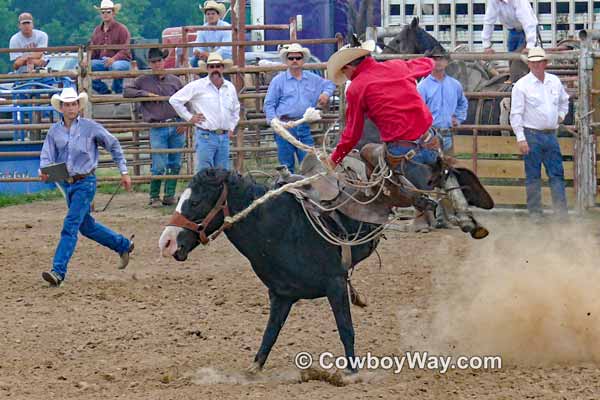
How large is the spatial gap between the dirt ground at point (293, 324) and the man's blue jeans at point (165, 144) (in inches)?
110

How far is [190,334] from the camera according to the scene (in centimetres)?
820

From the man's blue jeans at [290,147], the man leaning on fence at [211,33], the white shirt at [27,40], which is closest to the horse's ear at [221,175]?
the man's blue jeans at [290,147]

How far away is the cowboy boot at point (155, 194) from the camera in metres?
14.5

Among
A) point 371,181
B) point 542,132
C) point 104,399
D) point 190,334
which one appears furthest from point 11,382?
point 542,132

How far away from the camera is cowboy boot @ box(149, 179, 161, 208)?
1454 centimetres

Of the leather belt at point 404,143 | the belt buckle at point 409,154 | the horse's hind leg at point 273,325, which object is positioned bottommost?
the horse's hind leg at point 273,325

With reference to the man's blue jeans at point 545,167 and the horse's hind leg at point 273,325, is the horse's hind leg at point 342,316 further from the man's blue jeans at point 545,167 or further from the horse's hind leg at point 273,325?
the man's blue jeans at point 545,167

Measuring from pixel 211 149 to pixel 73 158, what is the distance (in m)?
2.73

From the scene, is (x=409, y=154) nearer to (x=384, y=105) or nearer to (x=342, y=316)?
(x=384, y=105)

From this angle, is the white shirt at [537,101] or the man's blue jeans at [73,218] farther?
the white shirt at [537,101]

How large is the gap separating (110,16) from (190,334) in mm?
8563

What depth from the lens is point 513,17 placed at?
1330 centimetres

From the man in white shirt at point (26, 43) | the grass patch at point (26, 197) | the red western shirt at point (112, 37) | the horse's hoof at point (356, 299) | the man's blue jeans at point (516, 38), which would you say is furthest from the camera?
the man in white shirt at point (26, 43)

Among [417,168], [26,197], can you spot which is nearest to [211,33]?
[26,197]
